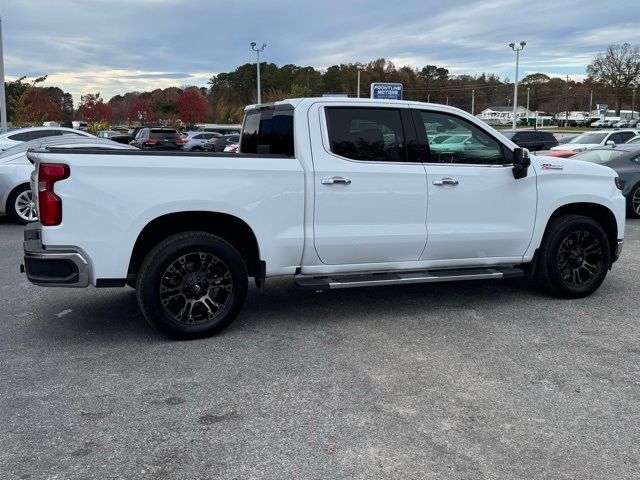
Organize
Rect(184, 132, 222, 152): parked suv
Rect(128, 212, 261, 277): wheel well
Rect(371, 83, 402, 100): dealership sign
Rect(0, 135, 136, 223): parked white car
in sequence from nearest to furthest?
1. Rect(128, 212, 261, 277): wheel well
2. Rect(0, 135, 136, 223): parked white car
3. Rect(371, 83, 402, 100): dealership sign
4. Rect(184, 132, 222, 152): parked suv

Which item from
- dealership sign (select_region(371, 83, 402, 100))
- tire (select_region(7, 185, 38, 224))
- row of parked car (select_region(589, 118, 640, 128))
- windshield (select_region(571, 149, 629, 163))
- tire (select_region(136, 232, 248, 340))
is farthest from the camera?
row of parked car (select_region(589, 118, 640, 128))

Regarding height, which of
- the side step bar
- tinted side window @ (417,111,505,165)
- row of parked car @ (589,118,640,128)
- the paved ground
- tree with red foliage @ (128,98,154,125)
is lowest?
the paved ground

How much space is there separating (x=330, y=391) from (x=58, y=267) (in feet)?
7.37

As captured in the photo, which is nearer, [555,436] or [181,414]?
[555,436]

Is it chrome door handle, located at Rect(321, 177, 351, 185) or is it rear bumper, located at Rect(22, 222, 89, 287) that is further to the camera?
chrome door handle, located at Rect(321, 177, 351, 185)

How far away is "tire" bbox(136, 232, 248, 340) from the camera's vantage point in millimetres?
4770

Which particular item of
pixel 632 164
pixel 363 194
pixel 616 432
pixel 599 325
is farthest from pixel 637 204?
pixel 616 432

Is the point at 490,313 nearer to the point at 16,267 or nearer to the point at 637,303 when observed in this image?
the point at 637,303

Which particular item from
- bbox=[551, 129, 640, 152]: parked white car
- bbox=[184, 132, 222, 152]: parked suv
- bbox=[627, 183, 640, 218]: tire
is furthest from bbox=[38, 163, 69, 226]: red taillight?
bbox=[184, 132, 222, 152]: parked suv

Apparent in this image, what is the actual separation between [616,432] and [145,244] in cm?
366

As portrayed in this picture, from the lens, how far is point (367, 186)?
17.3 feet

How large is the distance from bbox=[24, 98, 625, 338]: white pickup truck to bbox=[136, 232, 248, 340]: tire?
0.04 ft

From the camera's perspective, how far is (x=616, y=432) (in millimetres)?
3518

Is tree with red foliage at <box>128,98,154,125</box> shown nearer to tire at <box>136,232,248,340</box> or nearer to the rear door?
the rear door
